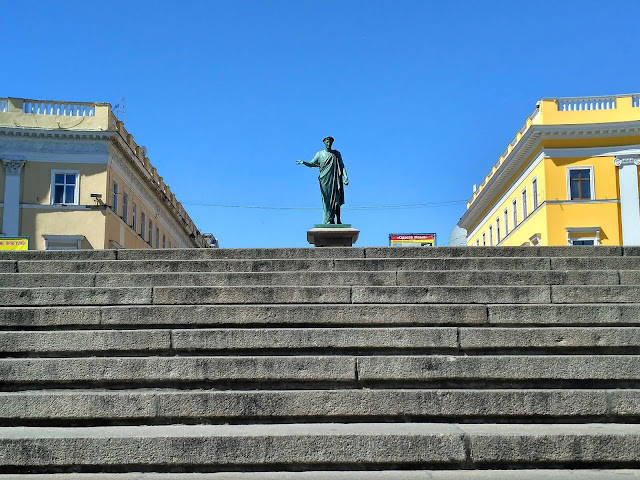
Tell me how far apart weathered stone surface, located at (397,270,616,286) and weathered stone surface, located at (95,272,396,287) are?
38 cm

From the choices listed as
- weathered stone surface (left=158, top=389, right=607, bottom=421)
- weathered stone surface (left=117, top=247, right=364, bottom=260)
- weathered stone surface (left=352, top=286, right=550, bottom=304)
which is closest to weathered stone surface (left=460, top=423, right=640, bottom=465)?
weathered stone surface (left=158, top=389, right=607, bottom=421)

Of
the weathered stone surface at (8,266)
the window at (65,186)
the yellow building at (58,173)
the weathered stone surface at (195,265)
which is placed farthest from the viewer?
the window at (65,186)

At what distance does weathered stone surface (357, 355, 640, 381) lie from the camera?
694 cm

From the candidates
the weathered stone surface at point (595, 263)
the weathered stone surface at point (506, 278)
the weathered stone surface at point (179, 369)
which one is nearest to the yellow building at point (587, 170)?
the weathered stone surface at point (595, 263)

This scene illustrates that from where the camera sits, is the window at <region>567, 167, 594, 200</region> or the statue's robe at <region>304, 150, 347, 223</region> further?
the window at <region>567, 167, 594, 200</region>

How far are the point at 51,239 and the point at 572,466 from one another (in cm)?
3038

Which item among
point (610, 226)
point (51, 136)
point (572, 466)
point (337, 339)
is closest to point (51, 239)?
point (51, 136)

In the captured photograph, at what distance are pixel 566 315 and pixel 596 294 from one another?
83 cm

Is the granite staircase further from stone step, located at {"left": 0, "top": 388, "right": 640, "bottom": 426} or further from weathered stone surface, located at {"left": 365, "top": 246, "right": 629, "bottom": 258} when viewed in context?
weathered stone surface, located at {"left": 365, "top": 246, "right": 629, "bottom": 258}

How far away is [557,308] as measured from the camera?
7773 mm

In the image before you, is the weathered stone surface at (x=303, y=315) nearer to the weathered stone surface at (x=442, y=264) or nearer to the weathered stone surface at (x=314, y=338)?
the weathered stone surface at (x=314, y=338)

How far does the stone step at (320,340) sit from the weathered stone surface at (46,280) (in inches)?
60.3

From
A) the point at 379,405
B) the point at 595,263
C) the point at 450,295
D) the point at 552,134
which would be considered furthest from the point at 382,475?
the point at 552,134

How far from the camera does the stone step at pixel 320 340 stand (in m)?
7.32
